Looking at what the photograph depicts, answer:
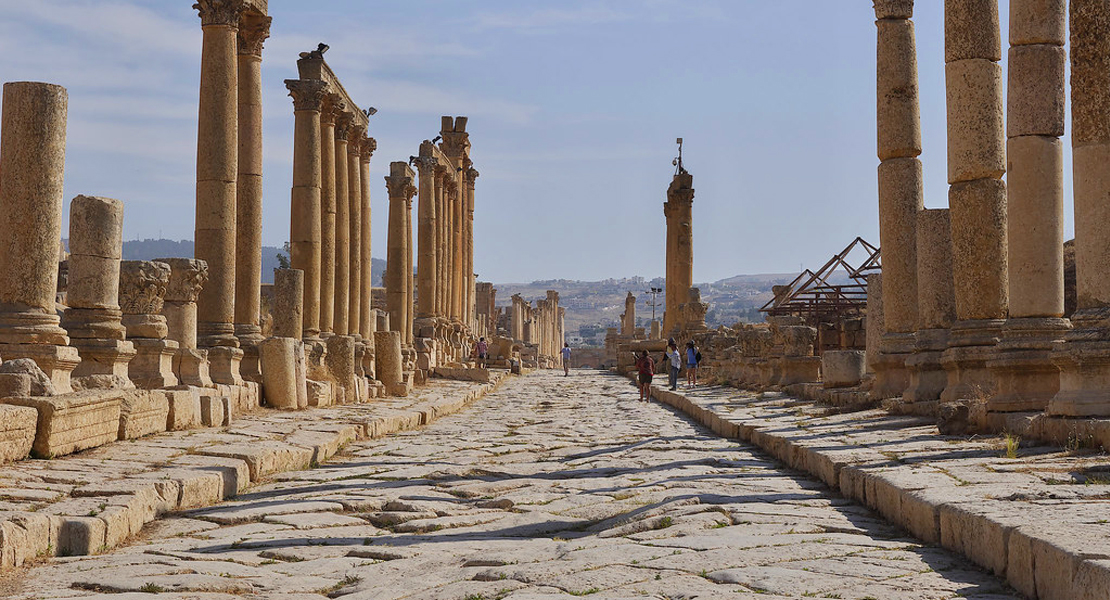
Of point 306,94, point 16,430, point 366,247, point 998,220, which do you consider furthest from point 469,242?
point 16,430

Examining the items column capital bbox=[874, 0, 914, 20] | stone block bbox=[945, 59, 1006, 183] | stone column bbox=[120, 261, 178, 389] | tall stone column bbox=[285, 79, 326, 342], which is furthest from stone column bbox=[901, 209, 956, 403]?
tall stone column bbox=[285, 79, 326, 342]

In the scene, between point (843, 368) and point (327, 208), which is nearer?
point (843, 368)

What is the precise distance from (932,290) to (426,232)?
24.4 m

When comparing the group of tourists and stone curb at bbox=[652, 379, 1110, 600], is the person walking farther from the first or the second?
stone curb at bbox=[652, 379, 1110, 600]

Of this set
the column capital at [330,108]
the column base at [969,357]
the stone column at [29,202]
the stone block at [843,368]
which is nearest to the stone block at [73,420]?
the stone column at [29,202]

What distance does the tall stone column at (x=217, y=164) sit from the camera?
55.0ft

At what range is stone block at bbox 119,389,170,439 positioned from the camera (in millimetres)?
10859

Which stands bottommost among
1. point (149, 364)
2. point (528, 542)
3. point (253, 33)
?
point (528, 542)

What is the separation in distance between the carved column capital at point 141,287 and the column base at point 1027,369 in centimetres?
881

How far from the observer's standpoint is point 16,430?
859cm

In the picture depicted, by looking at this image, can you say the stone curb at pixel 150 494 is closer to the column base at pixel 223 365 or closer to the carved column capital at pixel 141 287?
the carved column capital at pixel 141 287

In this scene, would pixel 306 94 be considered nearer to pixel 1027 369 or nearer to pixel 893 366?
pixel 893 366

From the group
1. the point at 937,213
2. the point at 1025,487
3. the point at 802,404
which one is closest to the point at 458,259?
the point at 802,404

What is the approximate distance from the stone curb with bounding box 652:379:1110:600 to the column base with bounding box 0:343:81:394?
6.52m
